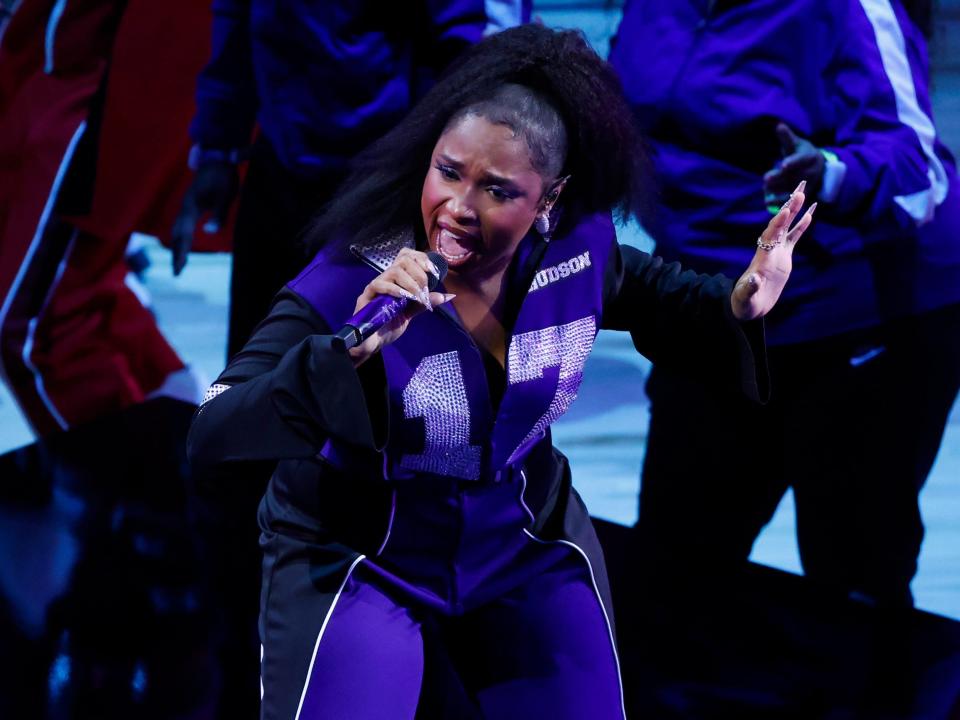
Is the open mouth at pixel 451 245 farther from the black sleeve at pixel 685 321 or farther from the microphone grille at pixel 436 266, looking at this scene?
the black sleeve at pixel 685 321

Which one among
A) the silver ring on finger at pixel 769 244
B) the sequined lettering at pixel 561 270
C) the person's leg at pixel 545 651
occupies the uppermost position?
the silver ring on finger at pixel 769 244

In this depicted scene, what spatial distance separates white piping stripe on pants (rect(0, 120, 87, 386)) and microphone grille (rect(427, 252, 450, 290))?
1.82m

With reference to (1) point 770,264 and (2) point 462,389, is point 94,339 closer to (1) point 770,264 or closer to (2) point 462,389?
(2) point 462,389

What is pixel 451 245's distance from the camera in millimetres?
1247

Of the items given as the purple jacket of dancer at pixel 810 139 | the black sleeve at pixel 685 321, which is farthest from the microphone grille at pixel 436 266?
the purple jacket of dancer at pixel 810 139

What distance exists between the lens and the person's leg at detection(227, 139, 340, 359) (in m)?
2.09

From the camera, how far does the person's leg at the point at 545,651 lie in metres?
1.37

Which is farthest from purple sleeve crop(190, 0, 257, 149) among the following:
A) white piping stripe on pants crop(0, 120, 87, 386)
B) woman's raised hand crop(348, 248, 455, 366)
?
woman's raised hand crop(348, 248, 455, 366)

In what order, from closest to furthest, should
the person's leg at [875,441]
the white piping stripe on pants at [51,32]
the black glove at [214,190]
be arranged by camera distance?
the person's leg at [875,441], the black glove at [214,190], the white piping stripe on pants at [51,32]

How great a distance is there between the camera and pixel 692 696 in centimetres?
175

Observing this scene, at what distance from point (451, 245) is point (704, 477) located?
3.02 ft

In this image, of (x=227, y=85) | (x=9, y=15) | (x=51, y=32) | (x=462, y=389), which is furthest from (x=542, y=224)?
(x=9, y=15)

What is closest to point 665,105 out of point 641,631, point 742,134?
point 742,134

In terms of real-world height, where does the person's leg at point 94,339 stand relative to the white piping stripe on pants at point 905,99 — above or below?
below
